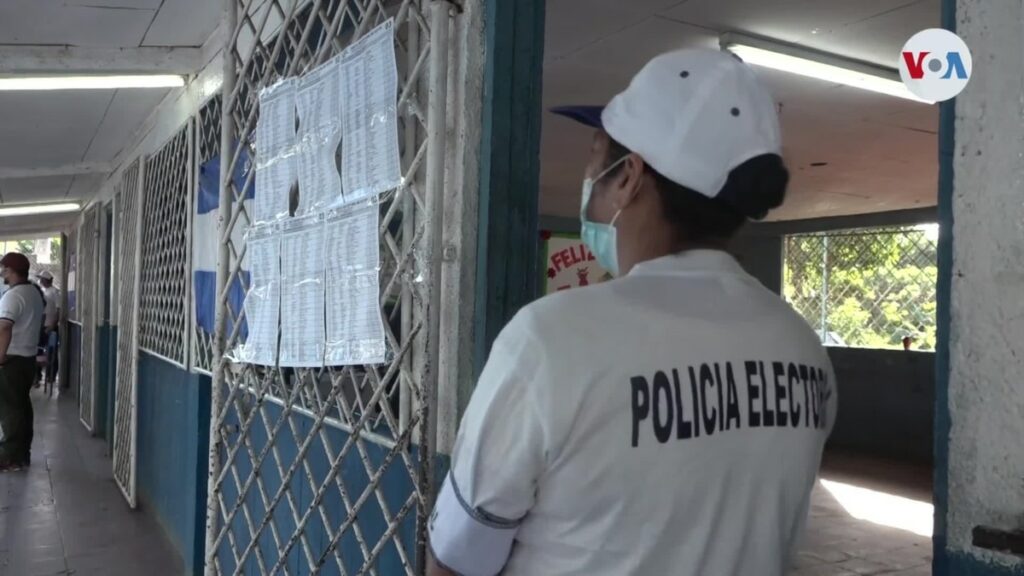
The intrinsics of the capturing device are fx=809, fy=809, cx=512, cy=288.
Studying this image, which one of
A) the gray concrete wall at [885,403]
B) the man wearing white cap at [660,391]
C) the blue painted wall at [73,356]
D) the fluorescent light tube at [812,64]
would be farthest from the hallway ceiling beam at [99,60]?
the blue painted wall at [73,356]

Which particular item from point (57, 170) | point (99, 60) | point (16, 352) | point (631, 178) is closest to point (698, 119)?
point (631, 178)

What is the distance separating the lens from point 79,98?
4.62m

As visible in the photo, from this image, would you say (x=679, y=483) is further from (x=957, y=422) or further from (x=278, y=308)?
(x=278, y=308)

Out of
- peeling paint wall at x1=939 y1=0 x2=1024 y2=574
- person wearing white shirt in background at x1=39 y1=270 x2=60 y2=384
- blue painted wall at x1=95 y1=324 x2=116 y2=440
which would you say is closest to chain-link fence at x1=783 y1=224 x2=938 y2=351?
peeling paint wall at x1=939 y1=0 x2=1024 y2=574

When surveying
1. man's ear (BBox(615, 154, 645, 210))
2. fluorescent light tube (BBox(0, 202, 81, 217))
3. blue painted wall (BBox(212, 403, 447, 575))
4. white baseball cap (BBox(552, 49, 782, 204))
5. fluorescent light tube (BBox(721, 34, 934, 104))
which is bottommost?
blue painted wall (BBox(212, 403, 447, 575))

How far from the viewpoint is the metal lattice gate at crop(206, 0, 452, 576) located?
1.75 metres

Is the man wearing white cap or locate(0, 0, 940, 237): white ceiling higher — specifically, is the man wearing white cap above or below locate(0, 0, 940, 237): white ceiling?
below

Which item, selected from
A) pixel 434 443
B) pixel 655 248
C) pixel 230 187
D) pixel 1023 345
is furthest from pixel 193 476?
pixel 1023 345

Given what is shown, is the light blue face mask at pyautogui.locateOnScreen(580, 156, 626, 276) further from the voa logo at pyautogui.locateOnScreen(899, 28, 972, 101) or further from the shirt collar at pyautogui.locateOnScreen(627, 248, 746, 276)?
the voa logo at pyautogui.locateOnScreen(899, 28, 972, 101)

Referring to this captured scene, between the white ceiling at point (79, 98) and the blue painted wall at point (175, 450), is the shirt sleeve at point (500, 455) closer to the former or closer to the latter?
the white ceiling at point (79, 98)

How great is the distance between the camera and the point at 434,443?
1745 mm

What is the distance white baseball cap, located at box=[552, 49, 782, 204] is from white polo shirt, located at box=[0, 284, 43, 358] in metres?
6.00

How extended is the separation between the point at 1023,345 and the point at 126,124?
589 cm

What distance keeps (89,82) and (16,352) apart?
2765mm
